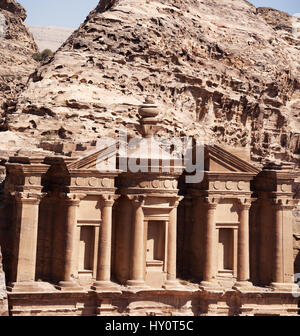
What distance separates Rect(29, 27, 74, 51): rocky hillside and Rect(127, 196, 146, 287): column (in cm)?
11448

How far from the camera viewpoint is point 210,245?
20000 mm

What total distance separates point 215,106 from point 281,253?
47.2 feet

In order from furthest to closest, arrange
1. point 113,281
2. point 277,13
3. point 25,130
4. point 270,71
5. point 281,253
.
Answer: point 277,13 → point 270,71 → point 25,130 → point 281,253 → point 113,281

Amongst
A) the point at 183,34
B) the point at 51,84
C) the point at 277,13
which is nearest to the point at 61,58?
the point at 51,84

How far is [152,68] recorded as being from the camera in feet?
101

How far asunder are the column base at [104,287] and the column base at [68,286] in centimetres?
52

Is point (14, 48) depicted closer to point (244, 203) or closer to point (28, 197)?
point (28, 197)

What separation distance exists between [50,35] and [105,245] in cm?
12978

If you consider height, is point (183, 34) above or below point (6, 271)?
above

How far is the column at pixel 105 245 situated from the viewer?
19.0 meters

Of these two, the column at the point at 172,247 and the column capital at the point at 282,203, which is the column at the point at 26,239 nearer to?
the column at the point at 172,247

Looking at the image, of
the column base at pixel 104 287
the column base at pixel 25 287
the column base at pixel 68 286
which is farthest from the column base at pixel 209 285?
the column base at pixel 25 287

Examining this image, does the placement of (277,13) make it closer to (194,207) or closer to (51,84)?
(51,84)

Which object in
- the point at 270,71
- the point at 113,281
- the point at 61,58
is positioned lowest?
the point at 113,281
